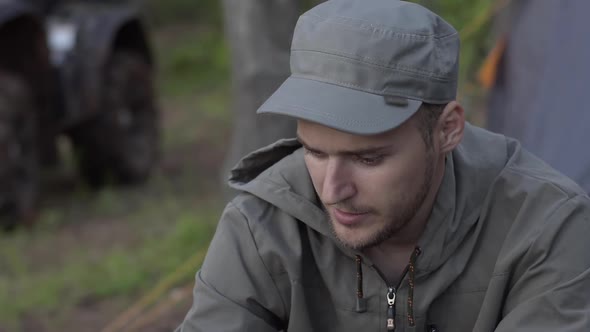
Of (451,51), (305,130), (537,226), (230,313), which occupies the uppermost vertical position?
(451,51)

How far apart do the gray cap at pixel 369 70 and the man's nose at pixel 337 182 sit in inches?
4.0

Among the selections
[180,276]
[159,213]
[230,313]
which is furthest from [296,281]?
[159,213]

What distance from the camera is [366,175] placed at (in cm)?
226

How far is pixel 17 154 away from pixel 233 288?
14.3 ft

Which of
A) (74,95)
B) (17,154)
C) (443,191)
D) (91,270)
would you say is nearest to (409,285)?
(443,191)

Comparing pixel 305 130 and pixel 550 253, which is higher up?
pixel 305 130

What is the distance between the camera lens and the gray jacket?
237cm

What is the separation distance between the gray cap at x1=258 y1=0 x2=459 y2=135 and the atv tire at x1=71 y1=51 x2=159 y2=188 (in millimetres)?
5186

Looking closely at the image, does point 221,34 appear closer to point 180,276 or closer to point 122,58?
point 122,58

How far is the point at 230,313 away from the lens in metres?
2.38

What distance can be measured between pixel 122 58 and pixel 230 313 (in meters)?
5.61

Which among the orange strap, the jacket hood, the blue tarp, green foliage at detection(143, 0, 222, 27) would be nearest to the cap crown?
the jacket hood

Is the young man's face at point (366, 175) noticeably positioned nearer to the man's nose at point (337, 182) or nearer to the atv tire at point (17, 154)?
the man's nose at point (337, 182)

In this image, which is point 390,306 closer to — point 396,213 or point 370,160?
point 396,213
